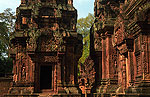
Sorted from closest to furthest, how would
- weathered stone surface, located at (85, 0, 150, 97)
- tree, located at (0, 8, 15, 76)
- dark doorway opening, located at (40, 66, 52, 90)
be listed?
weathered stone surface, located at (85, 0, 150, 97) → dark doorway opening, located at (40, 66, 52, 90) → tree, located at (0, 8, 15, 76)

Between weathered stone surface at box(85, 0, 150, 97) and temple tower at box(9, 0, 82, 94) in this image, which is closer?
weathered stone surface at box(85, 0, 150, 97)

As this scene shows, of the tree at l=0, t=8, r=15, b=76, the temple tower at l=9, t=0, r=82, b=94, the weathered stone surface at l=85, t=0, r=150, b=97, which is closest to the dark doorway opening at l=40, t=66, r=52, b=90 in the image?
the temple tower at l=9, t=0, r=82, b=94

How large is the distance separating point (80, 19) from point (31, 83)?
19796mm

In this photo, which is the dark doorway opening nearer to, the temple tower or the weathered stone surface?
the temple tower

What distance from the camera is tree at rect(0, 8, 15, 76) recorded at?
93.2 ft

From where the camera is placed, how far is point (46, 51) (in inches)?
531

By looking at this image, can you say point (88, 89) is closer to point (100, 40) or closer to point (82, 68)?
point (82, 68)

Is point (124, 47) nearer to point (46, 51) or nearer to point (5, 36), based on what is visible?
point (46, 51)

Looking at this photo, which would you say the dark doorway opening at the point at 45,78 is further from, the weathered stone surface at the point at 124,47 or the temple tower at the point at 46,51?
the weathered stone surface at the point at 124,47

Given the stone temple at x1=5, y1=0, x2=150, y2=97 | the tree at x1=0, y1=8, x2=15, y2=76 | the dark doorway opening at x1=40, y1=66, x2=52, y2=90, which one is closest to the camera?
the stone temple at x1=5, y1=0, x2=150, y2=97

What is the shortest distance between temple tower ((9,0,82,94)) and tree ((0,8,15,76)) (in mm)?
14869

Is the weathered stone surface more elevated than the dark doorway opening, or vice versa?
the weathered stone surface

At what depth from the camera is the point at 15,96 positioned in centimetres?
1280

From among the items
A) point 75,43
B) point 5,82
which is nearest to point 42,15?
point 75,43
